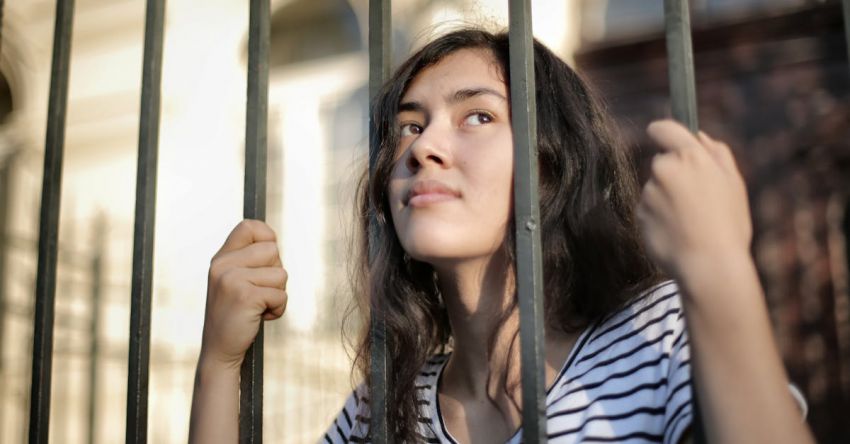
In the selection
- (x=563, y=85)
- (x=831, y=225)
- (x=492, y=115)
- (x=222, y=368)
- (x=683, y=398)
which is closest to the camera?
(x=683, y=398)

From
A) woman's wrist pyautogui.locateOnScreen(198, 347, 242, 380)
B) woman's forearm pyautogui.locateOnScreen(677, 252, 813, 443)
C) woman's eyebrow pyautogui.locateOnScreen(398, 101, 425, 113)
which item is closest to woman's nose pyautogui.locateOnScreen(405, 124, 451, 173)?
woman's eyebrow pyautogui.locateOnScreen(398, 101, 425, 113)

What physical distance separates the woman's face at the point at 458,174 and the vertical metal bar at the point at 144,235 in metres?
0.42

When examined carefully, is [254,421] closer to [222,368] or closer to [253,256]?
[222,368]

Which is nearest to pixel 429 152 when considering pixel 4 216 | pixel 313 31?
pixel 313 31

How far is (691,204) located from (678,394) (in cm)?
35

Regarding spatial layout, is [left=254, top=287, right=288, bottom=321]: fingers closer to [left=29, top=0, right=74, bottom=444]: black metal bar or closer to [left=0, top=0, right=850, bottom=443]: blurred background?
[left=29, top=0, right=74, bottom=444]: black metal bar

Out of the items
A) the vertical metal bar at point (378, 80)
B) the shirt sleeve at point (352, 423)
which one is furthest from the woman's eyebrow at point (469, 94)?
the shirt sleeve at point (352, 423)

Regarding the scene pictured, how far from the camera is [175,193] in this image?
19.1 feet

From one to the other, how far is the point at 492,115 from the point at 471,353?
0.50 m

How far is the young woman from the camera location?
83 cm

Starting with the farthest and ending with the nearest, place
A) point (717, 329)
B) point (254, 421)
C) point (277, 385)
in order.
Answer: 1. point (277, 385)
2. point (254, 421)
3. point (717, 329)

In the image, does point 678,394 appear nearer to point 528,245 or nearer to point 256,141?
point 528,245

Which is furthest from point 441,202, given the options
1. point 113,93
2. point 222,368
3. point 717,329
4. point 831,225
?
point 113,93

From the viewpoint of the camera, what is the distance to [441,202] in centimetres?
129
